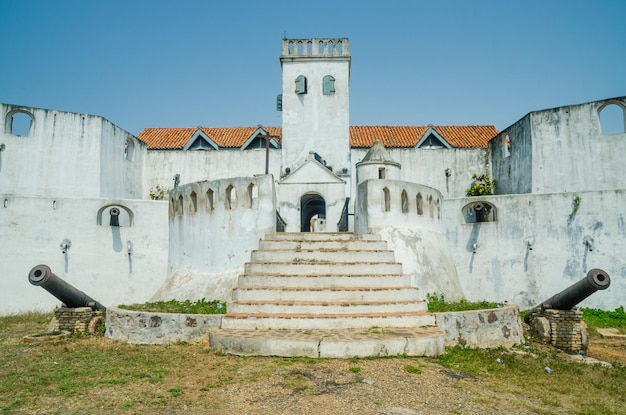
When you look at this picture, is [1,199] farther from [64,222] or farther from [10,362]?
[10,362]

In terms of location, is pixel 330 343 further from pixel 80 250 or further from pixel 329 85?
pixel 329 85

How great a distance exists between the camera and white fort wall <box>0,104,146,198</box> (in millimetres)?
21062

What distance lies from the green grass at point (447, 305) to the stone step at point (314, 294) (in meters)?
1.88

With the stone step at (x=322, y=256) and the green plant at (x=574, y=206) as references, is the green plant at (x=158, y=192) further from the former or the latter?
the green plant at (x=574, y=206)

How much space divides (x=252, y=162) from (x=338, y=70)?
297 inches

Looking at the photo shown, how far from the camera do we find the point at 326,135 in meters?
25.2

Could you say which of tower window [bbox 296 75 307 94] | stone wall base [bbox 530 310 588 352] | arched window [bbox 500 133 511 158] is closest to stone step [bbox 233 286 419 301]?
stone wall base [bbox 530 310 588 352]

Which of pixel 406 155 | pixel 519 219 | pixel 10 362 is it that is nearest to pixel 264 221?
pixel 10 362

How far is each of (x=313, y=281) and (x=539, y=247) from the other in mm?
11400

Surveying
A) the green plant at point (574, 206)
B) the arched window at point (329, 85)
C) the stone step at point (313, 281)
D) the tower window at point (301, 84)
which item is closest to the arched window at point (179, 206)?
the stone step at point (313, 281)

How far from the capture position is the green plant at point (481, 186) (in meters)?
26.8

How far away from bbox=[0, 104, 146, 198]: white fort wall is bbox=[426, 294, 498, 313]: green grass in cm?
1741

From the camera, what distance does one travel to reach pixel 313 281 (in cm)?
1164

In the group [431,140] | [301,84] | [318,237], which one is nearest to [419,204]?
[318,237]
